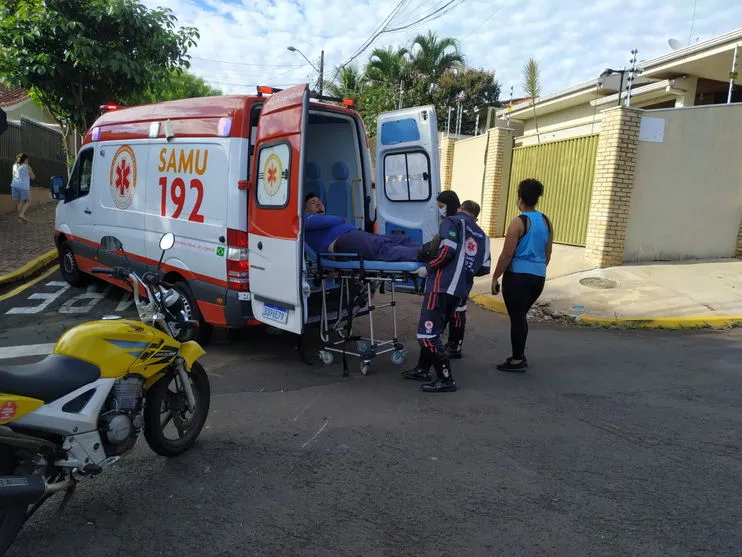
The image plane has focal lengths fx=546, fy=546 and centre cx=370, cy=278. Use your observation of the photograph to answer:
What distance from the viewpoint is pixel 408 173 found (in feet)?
21.9

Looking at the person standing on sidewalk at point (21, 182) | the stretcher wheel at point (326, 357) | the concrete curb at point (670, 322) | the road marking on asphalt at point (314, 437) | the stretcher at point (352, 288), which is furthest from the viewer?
the person standing on sidewalk at point (21, 182)

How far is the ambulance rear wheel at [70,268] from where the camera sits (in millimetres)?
8273

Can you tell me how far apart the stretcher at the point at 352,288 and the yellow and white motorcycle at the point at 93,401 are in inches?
73.0

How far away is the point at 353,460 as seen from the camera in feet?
11.3

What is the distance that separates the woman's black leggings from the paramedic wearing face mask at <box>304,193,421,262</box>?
975mm

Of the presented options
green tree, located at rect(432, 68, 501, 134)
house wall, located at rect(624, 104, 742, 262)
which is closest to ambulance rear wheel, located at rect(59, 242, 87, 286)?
house wall, located at rect(624, 104, 742, 262)

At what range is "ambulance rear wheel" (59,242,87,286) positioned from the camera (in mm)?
8273

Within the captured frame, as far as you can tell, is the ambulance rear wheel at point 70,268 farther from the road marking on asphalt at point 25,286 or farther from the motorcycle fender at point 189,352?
the motorcycle fender at point 189,352

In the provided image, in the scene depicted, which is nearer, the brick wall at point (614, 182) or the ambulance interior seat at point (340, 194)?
the ambulance interior seat at point (340, 194)

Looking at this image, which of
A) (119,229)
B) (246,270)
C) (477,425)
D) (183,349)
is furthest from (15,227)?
(477,425)

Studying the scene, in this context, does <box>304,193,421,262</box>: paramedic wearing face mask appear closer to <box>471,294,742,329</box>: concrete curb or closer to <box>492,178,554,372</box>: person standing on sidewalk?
<box>492,178,554,372</box>: person standing on sidewalk

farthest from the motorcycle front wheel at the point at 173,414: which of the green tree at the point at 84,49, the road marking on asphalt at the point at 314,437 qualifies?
the green tree at the point at 84,49

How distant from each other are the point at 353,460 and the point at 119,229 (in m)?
4.87

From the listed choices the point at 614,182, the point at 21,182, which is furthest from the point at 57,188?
the point at 614,182
